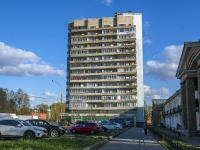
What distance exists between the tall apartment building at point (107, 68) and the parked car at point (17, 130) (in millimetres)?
89452

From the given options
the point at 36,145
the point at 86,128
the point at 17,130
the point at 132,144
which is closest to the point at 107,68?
the point at 86,128

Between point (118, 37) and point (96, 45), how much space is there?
895cm

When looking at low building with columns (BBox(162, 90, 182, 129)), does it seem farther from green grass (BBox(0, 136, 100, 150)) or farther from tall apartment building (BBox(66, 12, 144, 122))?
tall apartment building (BBox(66, 12, 144, 122))

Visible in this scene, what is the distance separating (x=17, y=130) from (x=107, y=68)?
317 ft

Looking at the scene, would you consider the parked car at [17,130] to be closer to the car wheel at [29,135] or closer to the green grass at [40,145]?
the car wheel at [29,135]

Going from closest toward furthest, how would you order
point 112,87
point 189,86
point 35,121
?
1. point 35,121
2. point 189,86
3. point 112,87

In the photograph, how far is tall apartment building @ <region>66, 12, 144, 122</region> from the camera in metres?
115

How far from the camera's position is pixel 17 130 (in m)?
22.4

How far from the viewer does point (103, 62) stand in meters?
119

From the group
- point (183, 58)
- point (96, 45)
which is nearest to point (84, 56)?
point (96, 45)

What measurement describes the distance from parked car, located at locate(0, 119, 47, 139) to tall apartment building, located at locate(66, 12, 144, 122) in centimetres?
8945

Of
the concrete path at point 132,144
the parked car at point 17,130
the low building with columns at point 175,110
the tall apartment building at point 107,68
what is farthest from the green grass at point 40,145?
the tall apartment building at point 107,68

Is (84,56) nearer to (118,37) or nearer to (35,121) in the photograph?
(118,37)

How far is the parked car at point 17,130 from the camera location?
73.4 feet
